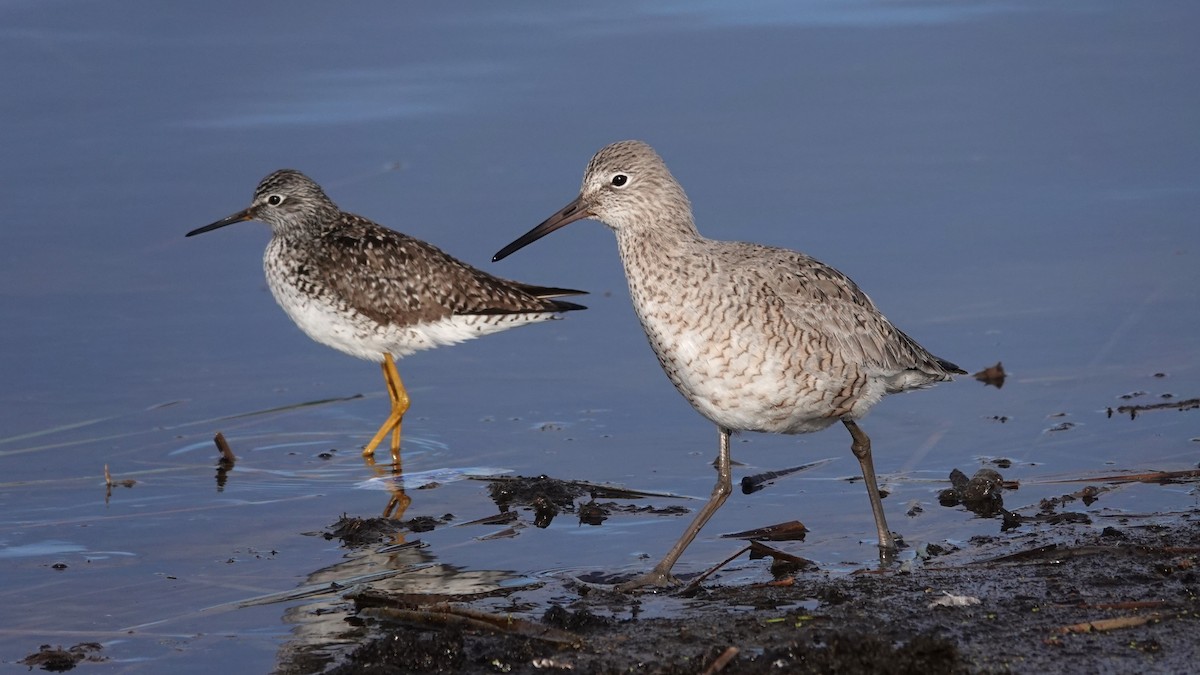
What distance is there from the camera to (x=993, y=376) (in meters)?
8.91

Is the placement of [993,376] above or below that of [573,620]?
above

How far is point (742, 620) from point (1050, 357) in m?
4.08

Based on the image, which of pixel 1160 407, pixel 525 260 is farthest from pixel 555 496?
pixel 525 260

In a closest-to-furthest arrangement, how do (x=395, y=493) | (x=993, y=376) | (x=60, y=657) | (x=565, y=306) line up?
(x=60, y=657)
(x=395, y=493)
(x=993, y=376)
(x=565, y=306)

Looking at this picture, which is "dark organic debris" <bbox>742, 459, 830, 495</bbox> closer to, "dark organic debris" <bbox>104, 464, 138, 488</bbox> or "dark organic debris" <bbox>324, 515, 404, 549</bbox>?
"dark organic debris" <bbox>324, 515, 404, 549</bbox>

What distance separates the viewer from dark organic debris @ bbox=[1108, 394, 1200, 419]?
27.2 ft

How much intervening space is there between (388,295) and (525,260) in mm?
1189

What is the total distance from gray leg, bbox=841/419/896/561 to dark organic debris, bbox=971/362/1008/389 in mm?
1911

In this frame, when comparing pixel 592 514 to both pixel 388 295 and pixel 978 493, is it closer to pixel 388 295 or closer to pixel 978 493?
pixel 978 493

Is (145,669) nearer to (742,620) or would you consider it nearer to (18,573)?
(18,573)

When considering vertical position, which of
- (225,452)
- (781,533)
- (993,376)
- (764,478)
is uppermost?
(993,376)

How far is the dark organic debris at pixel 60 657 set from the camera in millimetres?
5727

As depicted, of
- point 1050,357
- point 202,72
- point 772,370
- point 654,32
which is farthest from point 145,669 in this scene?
point 654,32

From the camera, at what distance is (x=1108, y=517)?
6.92 metres
